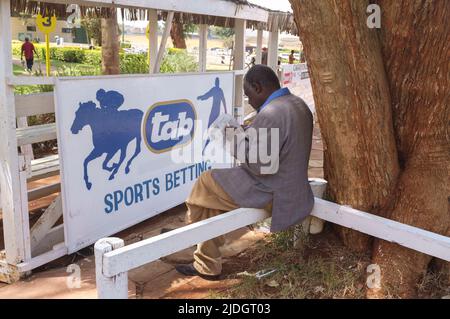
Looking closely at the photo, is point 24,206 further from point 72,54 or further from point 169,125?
point 72,54

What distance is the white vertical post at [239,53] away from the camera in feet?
20.0

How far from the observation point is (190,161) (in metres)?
5.29

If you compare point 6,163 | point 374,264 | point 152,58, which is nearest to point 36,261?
point 6,163

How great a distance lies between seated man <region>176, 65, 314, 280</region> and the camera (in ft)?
10.0

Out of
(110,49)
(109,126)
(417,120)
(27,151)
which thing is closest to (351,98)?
(417,120)

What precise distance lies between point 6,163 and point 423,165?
2.95 meters

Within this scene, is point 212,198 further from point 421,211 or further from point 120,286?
point 421,211

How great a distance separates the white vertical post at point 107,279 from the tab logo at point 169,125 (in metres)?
2.27

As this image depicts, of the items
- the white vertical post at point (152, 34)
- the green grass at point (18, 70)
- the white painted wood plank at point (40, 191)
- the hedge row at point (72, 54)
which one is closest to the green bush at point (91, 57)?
the hedge row at point (72, 54)

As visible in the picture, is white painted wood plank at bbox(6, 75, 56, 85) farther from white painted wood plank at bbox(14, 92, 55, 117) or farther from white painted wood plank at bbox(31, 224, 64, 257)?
white painted wood plank at bbox(31, 224, 64, 257)

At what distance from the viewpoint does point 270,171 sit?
3.13 m

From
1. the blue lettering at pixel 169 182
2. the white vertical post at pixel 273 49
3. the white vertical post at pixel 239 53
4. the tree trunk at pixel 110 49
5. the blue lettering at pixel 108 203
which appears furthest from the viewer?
the white vertical post at pixel 273 49

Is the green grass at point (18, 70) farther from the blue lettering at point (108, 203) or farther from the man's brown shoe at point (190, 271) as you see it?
the man's brown shoe at point (190, 271)

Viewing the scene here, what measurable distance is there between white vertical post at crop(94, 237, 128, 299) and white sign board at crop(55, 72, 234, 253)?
1516 mm
